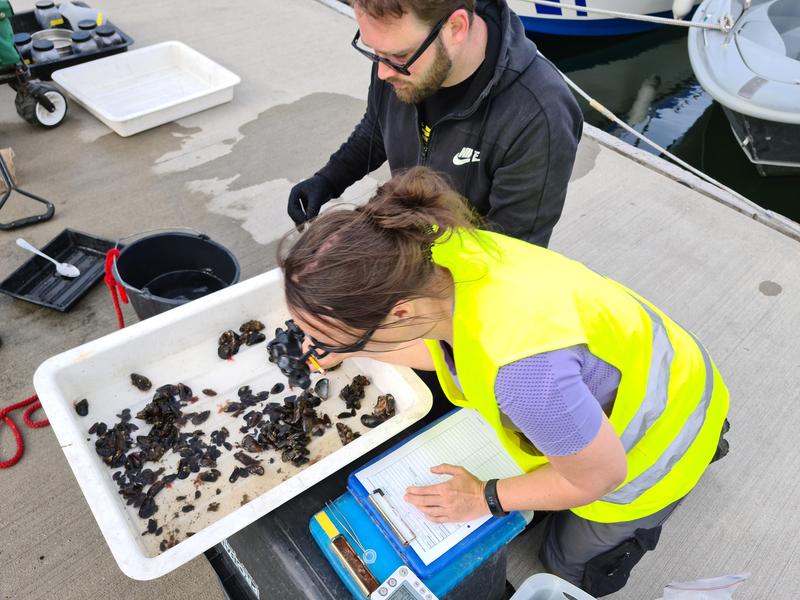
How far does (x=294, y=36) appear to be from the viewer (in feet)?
15.0

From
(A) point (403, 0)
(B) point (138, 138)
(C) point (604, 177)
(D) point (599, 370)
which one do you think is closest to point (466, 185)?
(A) point (403, 0)

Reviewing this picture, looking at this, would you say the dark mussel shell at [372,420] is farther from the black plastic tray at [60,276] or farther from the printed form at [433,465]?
the black plastic tray at [60,276]

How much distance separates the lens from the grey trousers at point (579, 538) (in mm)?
1459

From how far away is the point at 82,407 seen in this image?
160cm

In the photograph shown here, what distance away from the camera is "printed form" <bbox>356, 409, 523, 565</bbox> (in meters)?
1.26

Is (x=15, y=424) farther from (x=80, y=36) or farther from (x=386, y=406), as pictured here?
(x=80, y=36)

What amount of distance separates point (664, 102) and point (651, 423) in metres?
5.52

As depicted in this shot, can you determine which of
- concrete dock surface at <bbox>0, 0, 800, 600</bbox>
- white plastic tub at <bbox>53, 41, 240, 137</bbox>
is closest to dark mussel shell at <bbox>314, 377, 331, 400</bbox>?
concrete dock surface at <bbox>0, 0, 800, 600</bbox>

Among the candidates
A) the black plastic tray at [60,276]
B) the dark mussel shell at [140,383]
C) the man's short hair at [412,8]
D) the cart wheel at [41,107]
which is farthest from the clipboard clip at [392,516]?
the cart wheel at [41,107]

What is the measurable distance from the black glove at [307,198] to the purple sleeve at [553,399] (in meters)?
1.21

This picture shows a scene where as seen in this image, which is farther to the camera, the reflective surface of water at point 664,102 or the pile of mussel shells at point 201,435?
the reflective surface of water at point 664,102

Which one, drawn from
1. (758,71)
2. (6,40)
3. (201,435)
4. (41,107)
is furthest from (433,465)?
(758,71)

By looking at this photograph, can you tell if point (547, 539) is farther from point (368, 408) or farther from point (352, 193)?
point (352, 193)

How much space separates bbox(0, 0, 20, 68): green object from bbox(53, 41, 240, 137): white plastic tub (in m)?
0.44
